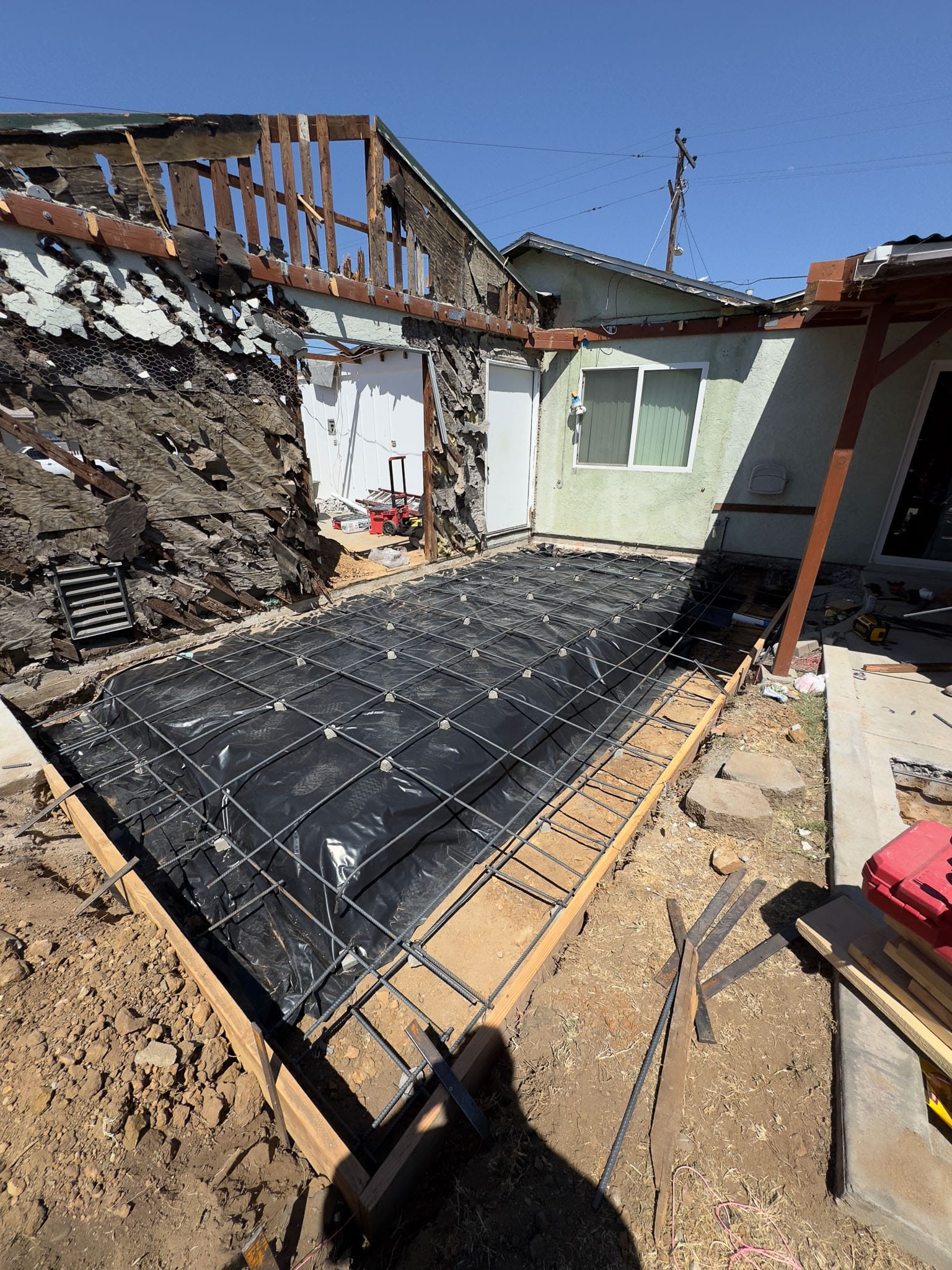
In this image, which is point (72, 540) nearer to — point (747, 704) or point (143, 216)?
point (143, 216)

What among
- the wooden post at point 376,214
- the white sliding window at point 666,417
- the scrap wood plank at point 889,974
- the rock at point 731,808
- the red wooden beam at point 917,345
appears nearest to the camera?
the scrap wood plank at point 889,974

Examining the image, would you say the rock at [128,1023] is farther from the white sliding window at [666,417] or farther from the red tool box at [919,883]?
the white sliding window at [666,417]

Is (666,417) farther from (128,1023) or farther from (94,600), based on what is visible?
(128,1023)

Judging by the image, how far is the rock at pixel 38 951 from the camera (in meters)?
2.12

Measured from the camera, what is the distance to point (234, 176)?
443 cm

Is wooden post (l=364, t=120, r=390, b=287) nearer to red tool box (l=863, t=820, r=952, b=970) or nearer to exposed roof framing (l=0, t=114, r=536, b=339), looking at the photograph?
exposed roof framing (l=0, t=114, r=536, b=339)

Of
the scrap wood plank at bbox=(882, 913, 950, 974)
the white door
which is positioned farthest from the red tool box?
the white door

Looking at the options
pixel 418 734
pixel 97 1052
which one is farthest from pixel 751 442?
pixel 97 1052

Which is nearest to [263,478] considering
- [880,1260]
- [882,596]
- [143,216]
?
[143,216]

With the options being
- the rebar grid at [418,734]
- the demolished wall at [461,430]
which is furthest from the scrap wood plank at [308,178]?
the rebar grid at [418,734]

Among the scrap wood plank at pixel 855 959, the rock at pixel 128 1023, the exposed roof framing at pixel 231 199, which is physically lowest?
the rock at pixel 128 1023

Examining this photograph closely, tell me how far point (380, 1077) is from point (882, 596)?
7.25 meters

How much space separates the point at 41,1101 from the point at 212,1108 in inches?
21.5

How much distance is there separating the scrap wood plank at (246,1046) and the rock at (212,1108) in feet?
0.41
